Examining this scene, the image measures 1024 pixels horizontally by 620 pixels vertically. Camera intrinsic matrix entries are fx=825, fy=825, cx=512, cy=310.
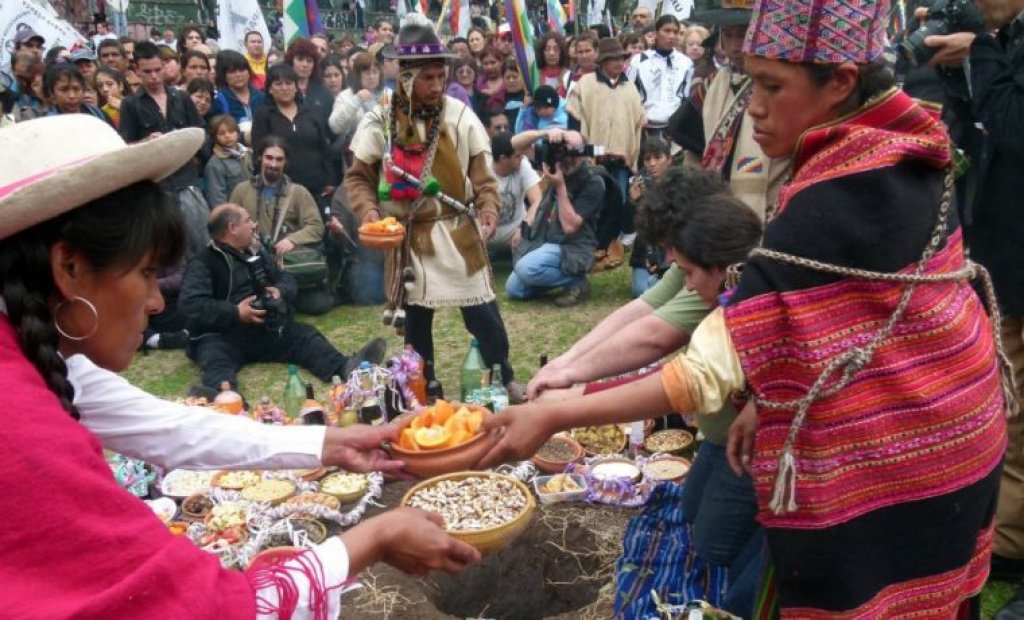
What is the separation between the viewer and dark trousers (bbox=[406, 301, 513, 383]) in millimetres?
5836

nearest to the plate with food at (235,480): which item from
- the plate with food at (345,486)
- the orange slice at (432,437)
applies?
the plate with food at (345,486)

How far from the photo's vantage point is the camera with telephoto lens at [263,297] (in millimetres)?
6691

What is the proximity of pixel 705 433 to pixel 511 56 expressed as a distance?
9697mm

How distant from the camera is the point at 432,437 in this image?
2.77 metres

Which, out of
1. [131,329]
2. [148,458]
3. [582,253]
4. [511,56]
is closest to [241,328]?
[582,253]

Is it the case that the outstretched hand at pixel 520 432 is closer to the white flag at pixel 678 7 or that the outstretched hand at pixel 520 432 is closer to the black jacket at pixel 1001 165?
the black jacket at pixel 1001 165

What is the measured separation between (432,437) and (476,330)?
3.21m

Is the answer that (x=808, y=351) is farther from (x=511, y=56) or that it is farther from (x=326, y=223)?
(x=511, y=56)

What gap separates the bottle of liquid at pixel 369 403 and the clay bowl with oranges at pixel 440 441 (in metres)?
2.39

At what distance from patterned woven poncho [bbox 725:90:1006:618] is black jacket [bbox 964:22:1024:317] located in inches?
70.7

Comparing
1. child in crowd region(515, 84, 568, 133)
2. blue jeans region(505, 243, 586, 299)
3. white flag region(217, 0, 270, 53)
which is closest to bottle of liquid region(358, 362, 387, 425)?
blue jeans region(505, 243, 586, 299)

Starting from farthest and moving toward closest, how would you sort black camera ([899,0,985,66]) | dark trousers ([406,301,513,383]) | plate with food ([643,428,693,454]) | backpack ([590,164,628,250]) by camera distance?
backpack ([590,164,628,250]), dark trousers ([406,301,513,383]), plate with food ([643,428,693,454]), black camera ([899,0,985,66])

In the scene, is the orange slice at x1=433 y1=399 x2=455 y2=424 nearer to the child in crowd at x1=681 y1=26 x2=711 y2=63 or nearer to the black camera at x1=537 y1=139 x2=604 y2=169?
the black camera at x1=537 y1=139 x2=604 y2=169

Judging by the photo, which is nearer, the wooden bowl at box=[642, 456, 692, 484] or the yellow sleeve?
the yellow sleeve
